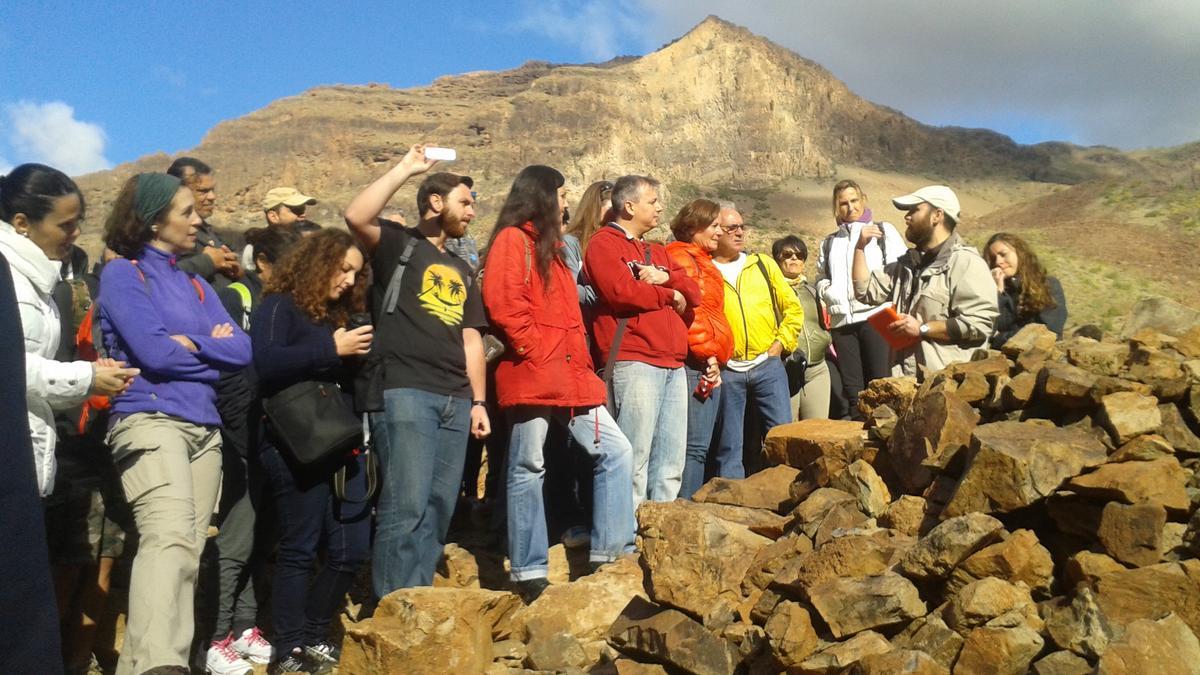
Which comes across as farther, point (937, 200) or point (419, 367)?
point (937, 200)

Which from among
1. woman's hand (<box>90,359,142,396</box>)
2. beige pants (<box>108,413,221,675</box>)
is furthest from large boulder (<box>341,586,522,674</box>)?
woman's hand (<box>90,359,142,396</box>)

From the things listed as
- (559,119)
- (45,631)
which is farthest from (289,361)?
(559,119)

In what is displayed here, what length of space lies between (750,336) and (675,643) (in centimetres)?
228

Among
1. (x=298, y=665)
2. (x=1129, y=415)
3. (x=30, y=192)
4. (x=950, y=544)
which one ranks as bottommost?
(x=298, y=665)

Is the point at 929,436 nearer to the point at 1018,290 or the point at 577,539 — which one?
the point at 577,539

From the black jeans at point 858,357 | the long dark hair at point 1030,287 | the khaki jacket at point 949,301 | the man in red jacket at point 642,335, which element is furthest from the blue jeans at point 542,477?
the long dark hair at point 1030,287

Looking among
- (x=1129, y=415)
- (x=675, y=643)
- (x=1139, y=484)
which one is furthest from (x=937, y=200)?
(x=675, y=643)

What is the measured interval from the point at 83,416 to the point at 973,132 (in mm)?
94559

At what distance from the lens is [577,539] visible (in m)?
4.95

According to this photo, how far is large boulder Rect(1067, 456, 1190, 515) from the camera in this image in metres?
3.10

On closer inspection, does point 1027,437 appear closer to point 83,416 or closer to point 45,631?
point 45,631

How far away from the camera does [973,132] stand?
293 feet

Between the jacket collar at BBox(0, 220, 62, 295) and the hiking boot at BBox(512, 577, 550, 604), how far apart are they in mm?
2138

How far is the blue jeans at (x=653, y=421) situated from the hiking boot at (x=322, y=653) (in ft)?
4.85
